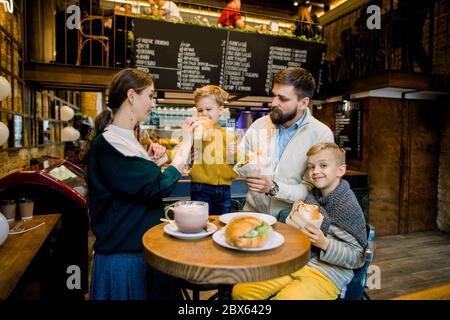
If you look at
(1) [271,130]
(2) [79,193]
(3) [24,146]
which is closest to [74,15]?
(3) [24,146]

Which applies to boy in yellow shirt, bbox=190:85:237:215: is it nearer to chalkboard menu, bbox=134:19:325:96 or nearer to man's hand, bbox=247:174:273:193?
man's hand, bbox=247:174:273:193

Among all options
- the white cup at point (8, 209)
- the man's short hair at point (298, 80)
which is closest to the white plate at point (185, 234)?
the man's short hair at point (298, 80)

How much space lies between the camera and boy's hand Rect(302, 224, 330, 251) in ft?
5.40

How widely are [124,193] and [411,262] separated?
4.25 meters

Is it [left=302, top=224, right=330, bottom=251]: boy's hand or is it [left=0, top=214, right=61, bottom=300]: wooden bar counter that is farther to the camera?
[left=302, top=224, right=330, bottom=251]: boy's hand

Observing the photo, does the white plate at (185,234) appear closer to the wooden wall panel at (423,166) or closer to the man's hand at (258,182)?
the man's hand at (258,182)

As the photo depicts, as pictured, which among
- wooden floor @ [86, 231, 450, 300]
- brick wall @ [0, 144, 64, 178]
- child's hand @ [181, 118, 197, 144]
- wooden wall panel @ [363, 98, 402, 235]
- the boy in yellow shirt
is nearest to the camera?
child's hand @ [181, 118, 197, 144]

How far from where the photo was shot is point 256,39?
206 inches

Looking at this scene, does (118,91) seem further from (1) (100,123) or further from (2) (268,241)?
(2) (268,241)

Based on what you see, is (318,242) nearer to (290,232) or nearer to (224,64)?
(290,232)

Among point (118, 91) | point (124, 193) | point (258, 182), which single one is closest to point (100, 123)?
point (118, 91)

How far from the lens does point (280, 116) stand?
2293mm

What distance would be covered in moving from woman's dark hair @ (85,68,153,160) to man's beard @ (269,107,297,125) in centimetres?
102

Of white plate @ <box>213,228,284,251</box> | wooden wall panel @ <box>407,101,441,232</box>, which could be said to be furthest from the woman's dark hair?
wooden wall panel @ <box>407,101,441,232</box>
